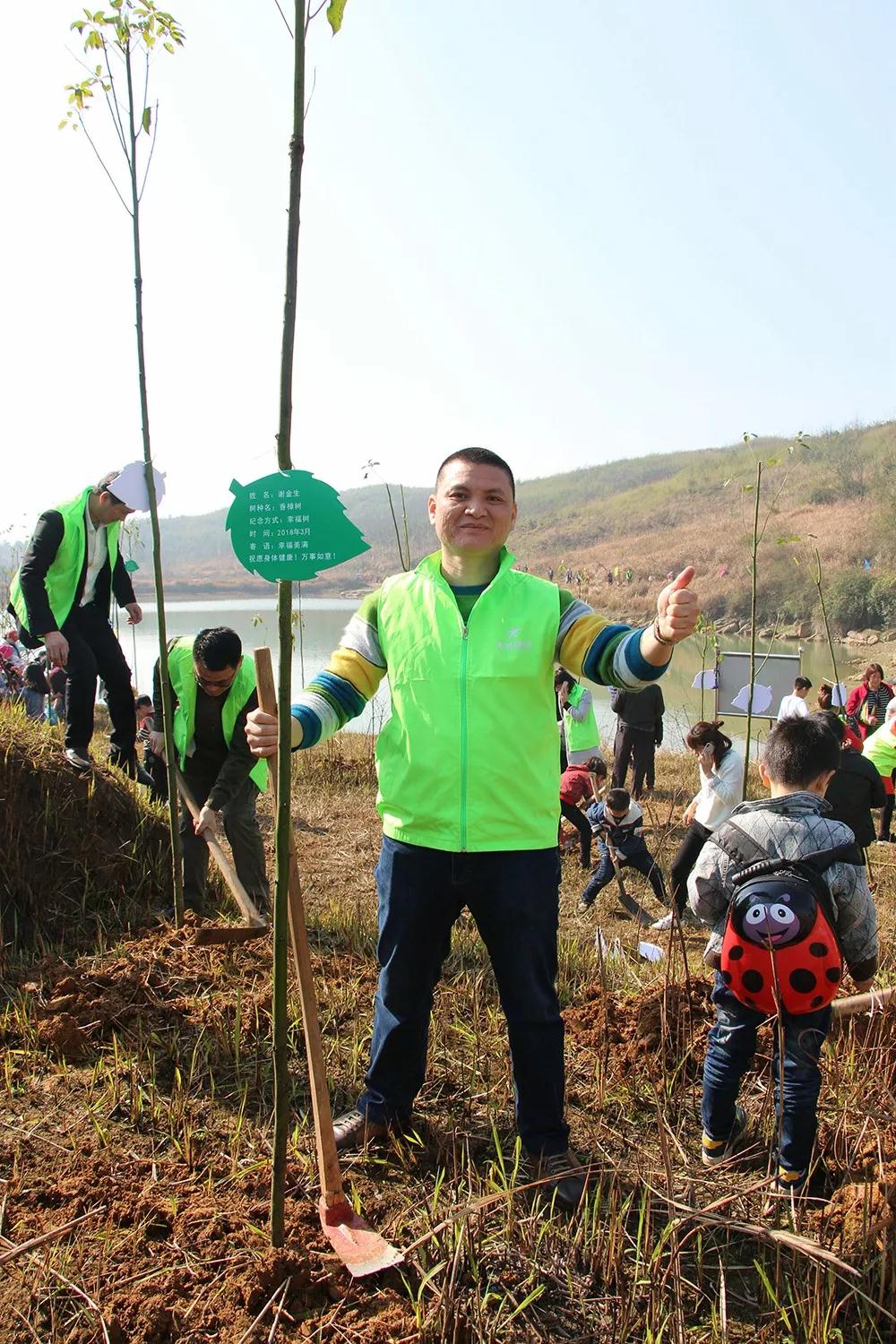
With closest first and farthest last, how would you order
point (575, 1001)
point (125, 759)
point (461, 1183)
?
point (461, 1183)
point (575, 1001)
point (125, 759)

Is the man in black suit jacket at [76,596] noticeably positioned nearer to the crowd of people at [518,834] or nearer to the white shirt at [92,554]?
the white shirt at [92,554]

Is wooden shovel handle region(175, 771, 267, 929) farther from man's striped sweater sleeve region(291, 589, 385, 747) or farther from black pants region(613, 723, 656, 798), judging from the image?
black pants region(613, 723, 656, 798)

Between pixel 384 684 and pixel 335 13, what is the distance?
7418mm

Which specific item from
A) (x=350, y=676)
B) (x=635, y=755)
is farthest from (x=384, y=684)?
(x=350, y=676)

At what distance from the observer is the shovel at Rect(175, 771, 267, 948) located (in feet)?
11.1

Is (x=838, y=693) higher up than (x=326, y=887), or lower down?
higher up

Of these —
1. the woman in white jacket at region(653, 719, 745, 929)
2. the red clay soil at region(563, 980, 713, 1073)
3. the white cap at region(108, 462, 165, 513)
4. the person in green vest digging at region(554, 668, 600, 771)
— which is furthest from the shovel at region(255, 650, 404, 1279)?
the person in green vest digging at region(554, 668, 600, 771)

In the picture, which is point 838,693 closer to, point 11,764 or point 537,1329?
point 11,764

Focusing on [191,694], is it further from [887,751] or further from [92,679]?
[887,751]

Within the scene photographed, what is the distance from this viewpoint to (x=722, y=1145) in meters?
2.41

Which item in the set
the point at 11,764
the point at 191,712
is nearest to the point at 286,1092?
the point at 191,712

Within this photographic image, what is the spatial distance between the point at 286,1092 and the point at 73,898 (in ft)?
8.55

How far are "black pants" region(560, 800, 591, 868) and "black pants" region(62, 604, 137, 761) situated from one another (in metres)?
3.12

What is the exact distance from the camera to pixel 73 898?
412 centimetres
